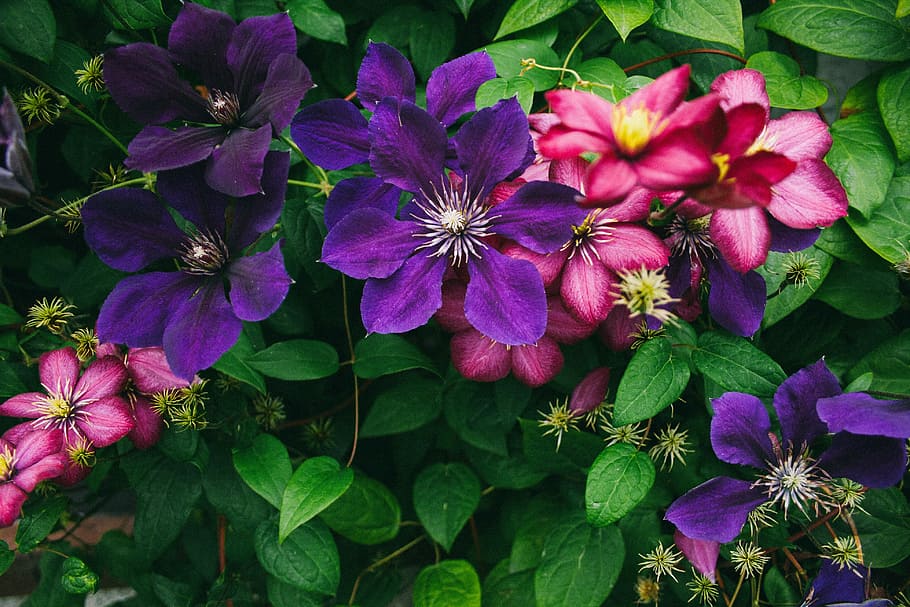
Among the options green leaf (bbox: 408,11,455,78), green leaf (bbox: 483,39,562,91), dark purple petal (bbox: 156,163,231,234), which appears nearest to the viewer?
dark purple petal (bbox: 156,163,231,234)

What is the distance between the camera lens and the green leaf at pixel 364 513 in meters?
0.86

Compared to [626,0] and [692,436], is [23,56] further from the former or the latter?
[692,436]

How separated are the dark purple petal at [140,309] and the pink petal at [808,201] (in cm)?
56

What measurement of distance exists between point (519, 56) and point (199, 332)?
0.46m

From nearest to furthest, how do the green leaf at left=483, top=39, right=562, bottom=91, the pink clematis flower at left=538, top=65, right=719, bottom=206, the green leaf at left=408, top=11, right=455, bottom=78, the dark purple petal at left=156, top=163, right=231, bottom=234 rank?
the pink clematis flower at left=538, top=65, right=719, bottom=206 < the dark purple petal at left=156, top=163, right=231, bottom=234 < the green leaf at left=483, top=39, right=562, bottom=91 < the green leaf at left=408, top=11, right=455, bottom=78

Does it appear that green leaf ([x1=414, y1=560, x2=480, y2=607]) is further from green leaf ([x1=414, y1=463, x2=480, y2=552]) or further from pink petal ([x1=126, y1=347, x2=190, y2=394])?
pink petal ([x1=126, y1=347, x2=190, y2=394])

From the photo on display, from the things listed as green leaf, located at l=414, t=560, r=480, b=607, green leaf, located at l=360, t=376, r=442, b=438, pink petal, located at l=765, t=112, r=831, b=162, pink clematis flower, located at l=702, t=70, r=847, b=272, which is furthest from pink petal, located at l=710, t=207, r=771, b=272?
green leaf, located at l=414, t=560, r=480, b=607

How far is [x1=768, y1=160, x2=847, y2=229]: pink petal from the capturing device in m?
0.60

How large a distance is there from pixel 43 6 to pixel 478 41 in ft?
1.70

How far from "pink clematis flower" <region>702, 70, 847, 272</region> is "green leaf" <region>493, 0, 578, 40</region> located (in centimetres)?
23

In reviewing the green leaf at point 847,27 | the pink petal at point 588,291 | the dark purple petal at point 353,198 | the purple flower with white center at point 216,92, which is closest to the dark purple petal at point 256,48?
the purple flower with white center at point 216,92

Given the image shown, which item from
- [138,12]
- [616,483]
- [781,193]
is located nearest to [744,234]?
[781,193]

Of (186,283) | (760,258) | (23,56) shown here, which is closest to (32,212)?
(23,56)

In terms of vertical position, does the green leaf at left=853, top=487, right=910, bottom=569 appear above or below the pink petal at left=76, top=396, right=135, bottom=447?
below
